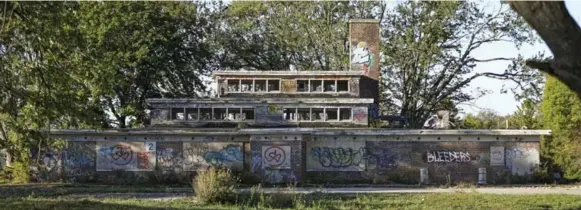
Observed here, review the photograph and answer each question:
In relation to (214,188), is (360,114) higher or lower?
higher

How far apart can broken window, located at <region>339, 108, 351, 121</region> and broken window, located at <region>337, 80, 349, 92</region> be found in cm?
211

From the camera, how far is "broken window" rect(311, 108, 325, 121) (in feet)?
151

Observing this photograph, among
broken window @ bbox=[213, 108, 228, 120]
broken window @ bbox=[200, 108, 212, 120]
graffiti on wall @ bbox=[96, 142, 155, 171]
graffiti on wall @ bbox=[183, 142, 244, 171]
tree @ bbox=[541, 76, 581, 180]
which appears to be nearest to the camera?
graffiti on wall @ bbox=[96, 142, 155, 171]

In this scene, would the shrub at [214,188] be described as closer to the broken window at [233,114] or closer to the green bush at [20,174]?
the green bush at [20,174]

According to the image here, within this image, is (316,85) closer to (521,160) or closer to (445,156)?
(445,156)

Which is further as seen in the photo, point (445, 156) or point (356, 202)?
point (445, 156)

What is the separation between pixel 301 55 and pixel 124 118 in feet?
52.1

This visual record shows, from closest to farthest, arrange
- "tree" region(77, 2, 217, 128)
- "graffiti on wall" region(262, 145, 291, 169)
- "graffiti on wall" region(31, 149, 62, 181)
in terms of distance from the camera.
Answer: "graffiti on wall" region(262, 145, 291, 169)
"graffiti on wall" region(31, 149, 62, 181)
"tree" region(77, 2, 217, 128)

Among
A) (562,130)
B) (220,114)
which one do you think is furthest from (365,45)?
(562,130)

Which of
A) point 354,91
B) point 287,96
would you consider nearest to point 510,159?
point 354,91

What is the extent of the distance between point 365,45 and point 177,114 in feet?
49.2

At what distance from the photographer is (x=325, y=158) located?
38.6 meters

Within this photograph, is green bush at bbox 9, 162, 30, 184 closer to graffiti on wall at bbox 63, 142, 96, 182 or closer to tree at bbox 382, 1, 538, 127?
graffiti on wall at bbox 63, 142, 96, 182

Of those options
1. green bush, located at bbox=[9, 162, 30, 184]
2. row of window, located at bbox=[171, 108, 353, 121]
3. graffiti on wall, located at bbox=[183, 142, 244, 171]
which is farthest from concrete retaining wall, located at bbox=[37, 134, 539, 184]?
row of window, located at bbox=[171, 108, 353, 121]
